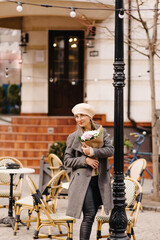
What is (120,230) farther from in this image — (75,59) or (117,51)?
(75,59)

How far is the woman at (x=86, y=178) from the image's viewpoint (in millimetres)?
6594

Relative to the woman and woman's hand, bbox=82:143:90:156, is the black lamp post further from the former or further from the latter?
woman's hand, bbox=82:143:90:156

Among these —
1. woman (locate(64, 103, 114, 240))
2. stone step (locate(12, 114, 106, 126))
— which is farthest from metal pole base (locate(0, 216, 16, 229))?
stone step (locate(12, 114, 106, 126))

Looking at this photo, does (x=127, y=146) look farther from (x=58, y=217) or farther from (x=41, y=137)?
(x=58, y=217)

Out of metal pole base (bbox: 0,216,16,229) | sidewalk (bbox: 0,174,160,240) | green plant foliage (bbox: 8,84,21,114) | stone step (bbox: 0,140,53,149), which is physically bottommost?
sidewalk (bbox: 0,174,160,240)

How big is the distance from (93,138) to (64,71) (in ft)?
40.8

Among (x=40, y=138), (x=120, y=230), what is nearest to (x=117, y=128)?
(x=120, y=230)

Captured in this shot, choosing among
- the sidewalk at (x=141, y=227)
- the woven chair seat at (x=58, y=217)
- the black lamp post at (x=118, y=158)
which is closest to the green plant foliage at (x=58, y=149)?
the sidewalk at (x=141, y=227)

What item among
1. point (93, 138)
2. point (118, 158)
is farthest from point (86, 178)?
point (118, 158)

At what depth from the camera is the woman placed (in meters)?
6.59

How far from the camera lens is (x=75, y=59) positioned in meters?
18.8

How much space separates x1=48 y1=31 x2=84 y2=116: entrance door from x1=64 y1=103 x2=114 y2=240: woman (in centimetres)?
1188

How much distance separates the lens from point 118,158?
721 cm

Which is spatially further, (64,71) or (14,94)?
(14,94)
